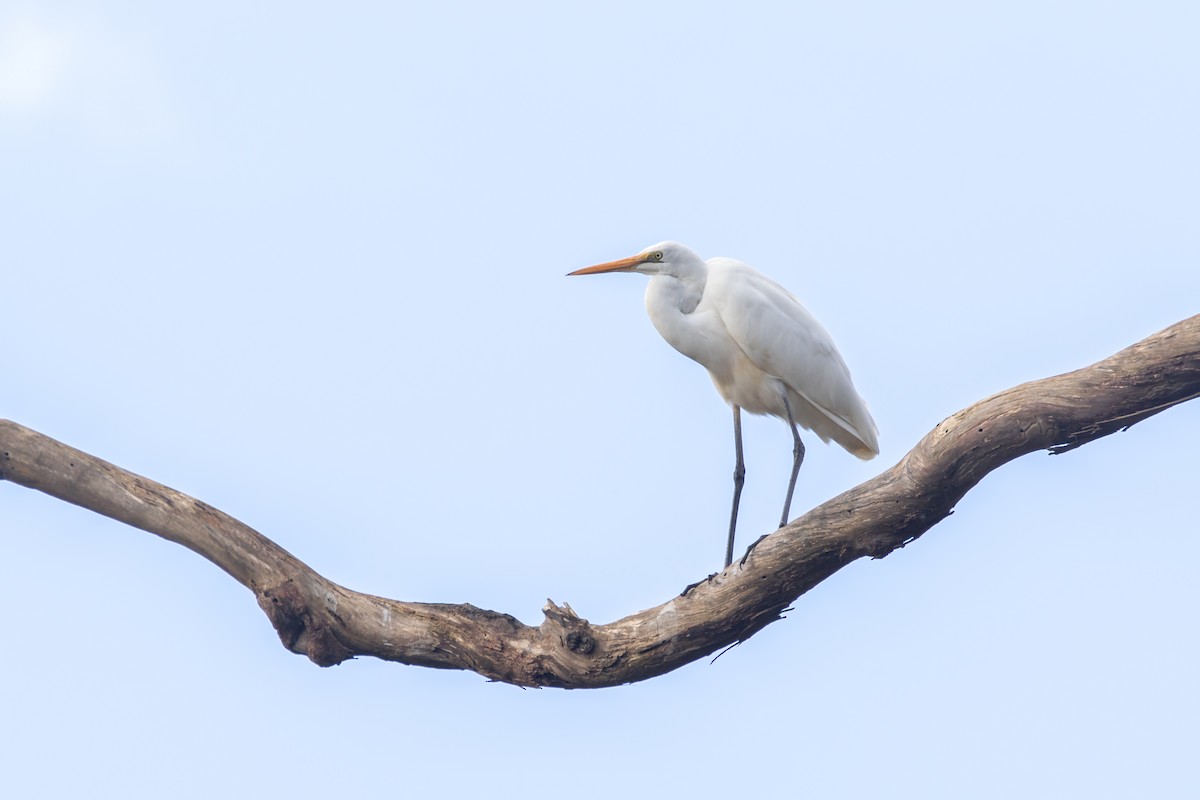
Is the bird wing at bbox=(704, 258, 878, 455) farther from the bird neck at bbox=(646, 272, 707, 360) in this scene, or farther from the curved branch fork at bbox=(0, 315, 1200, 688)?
the curved branch fork at bbox=(0, 315, 1200, 688)

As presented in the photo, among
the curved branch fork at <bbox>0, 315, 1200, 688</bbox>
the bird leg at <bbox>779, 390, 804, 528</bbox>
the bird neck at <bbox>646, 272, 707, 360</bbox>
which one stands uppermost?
the bird neck at <bbox>646, 272, 707, 360</bbox>

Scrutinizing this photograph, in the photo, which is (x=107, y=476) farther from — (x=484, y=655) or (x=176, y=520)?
(x=484, y=655)

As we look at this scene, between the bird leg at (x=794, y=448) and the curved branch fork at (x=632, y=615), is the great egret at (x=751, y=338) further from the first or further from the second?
the curved branch fork at (x=632, y=615)

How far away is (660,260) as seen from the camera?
691 cm

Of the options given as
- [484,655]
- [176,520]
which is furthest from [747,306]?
[176,520]

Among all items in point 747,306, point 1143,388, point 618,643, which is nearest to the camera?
point 1143,388

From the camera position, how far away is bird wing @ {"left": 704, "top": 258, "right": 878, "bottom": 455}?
6.65 meters

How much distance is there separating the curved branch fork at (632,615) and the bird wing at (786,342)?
171 cm

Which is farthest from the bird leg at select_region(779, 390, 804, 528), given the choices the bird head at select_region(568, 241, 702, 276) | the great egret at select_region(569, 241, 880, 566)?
the bird head at select_region(568, 241, 702, 276)

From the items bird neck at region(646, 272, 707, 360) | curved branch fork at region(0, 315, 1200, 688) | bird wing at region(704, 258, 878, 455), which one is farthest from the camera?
bird neck at region(646, 272, 707, 360)

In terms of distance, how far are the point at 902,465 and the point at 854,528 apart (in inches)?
13.0

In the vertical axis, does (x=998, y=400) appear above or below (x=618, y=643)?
above

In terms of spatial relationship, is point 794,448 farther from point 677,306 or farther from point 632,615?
point 632,615

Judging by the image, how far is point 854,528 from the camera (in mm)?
5000
